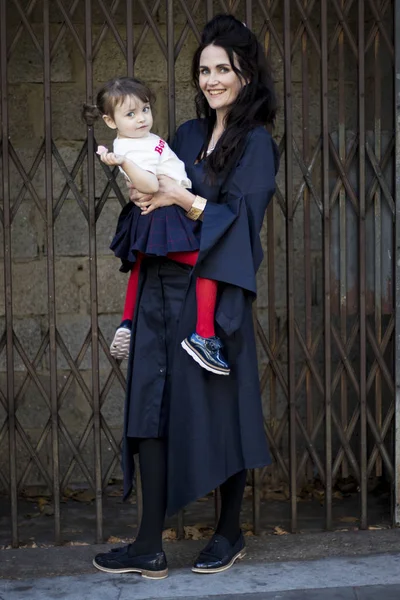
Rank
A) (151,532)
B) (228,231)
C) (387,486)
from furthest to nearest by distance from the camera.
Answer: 1. (387,486)
2. (151,532)
3. (228,231)

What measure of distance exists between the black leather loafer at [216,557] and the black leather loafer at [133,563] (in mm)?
152

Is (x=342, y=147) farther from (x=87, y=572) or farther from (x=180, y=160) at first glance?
(x=87, y=572)

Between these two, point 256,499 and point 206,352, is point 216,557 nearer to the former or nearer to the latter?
point 256,499

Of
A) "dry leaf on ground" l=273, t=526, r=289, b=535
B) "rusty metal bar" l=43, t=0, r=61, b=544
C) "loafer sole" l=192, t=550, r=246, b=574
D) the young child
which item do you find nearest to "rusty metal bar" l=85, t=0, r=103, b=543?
"rusty metal bar" l=43, t=0, r=61, b=544

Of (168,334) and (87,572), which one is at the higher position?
(168,334)

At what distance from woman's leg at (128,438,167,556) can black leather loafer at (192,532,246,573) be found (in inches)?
8.0

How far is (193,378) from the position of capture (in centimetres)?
413

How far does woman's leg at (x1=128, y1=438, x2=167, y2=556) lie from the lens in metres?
4.25

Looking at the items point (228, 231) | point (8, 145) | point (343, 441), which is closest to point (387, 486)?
point (343, 441)

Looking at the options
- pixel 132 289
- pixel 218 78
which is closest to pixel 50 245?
pixel 132 289

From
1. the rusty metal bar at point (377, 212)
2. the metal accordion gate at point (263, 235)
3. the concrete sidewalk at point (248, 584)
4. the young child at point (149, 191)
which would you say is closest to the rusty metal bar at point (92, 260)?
the metal accordion gate at point (263, 235)

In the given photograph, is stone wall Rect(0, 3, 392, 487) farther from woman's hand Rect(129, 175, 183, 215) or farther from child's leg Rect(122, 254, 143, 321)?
woman's hand Rect(129, 175, 183, 215)

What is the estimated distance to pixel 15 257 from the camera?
5.91 metres

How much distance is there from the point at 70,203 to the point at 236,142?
6.85 feet
